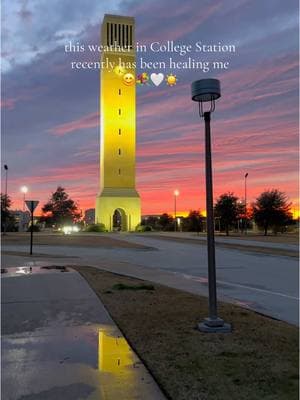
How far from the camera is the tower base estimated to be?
6856cm

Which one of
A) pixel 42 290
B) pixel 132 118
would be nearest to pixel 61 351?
pixel 42 290

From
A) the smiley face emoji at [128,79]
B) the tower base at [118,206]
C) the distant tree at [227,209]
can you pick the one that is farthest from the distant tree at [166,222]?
the distant tree at [227,209]

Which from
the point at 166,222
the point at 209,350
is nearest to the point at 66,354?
the point at 209,350

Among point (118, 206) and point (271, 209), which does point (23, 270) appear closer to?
point (271, 209)

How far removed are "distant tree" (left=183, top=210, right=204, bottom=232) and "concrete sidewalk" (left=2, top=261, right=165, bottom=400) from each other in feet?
193

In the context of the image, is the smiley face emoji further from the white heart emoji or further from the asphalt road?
the asphalt road

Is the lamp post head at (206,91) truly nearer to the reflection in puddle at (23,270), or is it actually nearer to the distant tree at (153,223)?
the reflection in puddle at (23,270)

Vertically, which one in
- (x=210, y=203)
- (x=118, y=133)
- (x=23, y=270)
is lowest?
(x=23, y=270)

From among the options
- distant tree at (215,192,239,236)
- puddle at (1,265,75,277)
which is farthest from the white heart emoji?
puddle at (1,265,75,277)

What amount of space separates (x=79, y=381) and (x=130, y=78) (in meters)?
68.1

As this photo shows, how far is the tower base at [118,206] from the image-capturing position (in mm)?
68562

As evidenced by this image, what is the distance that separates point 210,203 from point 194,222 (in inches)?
2512

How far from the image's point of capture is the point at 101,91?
7162 centimetres

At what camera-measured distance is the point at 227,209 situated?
2067 inches
